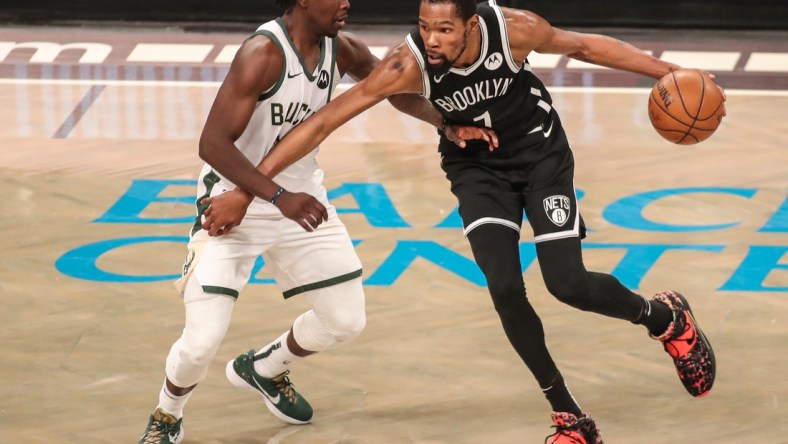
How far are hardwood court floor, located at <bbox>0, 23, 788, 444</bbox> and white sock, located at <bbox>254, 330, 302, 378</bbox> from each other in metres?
0.20

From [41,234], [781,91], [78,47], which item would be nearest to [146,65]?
[78,47]

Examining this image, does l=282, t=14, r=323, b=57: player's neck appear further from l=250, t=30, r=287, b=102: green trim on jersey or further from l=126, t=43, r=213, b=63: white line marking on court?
l=126, t=43, r=213, b=63: white line marking on court

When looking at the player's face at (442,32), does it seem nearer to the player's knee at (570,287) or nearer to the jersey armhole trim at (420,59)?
the jersey armhole trim at (420,59)

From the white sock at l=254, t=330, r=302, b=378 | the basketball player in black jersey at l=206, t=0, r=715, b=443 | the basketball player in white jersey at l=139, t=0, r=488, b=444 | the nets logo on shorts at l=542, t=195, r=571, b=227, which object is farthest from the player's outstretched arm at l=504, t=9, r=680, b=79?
the white sock at l=254, t=330, r=302, b=378

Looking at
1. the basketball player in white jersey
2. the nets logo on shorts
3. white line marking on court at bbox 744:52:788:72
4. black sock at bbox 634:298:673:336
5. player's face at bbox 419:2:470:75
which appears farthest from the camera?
white line marking on court at bbox 744:52:788:72

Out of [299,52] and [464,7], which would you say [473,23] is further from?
[299,52]

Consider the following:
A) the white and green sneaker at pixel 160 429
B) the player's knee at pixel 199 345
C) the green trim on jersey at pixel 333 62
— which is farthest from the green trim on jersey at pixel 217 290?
the green trim on jersey at pixel 333 62

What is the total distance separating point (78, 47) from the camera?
1062 cm

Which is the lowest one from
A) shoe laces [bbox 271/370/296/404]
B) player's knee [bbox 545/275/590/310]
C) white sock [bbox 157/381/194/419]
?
shoe laces [bbox 271/370/296/404]

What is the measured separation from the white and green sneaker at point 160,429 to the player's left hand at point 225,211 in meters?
0.77

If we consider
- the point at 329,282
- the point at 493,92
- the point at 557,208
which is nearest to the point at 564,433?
the point at 557,208

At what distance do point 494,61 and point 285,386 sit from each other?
1473 mm

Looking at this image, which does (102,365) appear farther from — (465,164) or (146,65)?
(146,65)

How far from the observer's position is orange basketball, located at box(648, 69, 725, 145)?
4738mm
